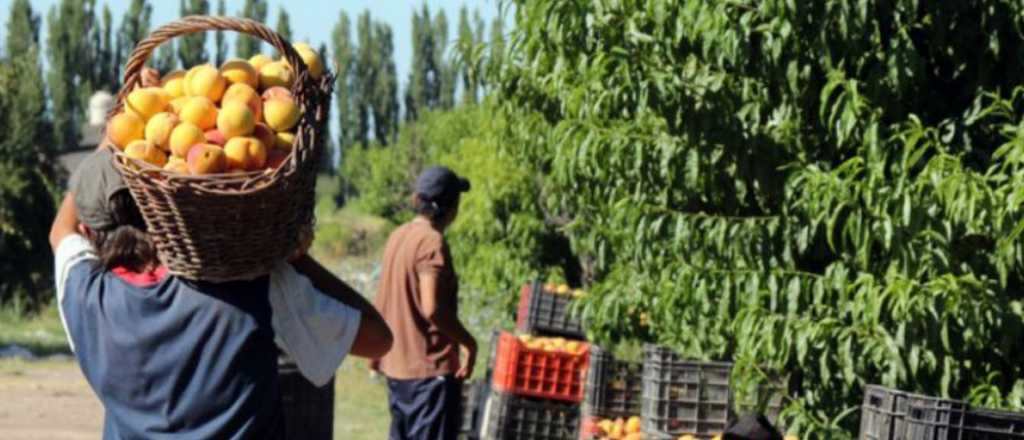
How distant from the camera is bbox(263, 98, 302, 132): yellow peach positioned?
4.62m

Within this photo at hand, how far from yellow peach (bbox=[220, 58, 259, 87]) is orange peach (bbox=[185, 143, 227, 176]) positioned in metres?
0.30

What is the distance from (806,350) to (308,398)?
6.73ft

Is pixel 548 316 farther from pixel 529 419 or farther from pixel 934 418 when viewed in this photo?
pixel 934 418

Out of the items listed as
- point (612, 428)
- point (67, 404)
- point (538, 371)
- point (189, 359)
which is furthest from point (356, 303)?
point (67, 404)

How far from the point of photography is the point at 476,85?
39.9ft

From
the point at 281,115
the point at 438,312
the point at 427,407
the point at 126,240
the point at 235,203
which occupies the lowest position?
the point at 427,407

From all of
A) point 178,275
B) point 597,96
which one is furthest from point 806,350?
point 178,275

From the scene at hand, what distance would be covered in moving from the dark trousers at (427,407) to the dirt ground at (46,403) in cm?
708

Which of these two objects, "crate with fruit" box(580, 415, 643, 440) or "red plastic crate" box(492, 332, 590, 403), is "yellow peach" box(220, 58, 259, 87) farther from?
"red plastic crate" box(492, 332, 590, 403)

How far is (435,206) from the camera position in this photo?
29.2ft

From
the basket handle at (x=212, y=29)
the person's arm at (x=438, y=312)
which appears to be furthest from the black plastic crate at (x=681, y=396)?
the basket handle at (x=212, y=29)

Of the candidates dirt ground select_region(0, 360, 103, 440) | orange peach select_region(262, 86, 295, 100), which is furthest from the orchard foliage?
dirt ground select_region(0, 360, 103, 440)

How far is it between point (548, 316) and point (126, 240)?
9.27 m

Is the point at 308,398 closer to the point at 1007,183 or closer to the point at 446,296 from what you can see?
the point at 446,296
